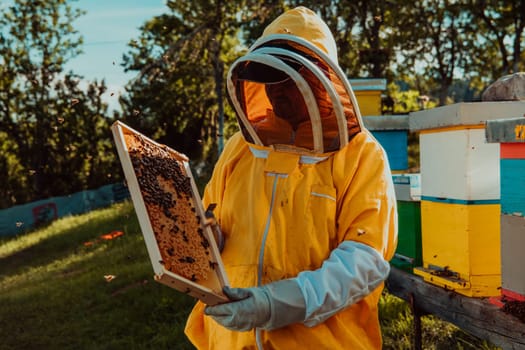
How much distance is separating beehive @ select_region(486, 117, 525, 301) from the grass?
1.51 m

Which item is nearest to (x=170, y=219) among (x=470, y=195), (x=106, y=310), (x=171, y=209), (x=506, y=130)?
(x=171, y=209)

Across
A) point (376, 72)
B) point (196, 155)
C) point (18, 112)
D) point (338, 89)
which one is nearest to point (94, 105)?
point (18, 112)

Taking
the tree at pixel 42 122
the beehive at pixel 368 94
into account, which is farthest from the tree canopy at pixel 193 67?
the beehive at pixel 368 94

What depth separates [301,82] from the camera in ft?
6.21

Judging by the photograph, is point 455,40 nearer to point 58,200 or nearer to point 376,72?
point 376,72

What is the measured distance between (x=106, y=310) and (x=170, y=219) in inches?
230

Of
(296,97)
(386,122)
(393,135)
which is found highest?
(296,97)

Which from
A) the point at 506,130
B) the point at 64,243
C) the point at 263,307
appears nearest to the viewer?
the point at 263,307

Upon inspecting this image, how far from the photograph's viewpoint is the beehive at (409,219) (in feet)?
12.5

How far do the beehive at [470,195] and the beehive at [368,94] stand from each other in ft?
7.32

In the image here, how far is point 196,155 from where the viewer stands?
29.5 m

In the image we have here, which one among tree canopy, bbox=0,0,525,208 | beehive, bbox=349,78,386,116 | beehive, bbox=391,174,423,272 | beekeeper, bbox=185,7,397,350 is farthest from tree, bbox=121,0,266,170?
beekeeper, bbox=185,7,397,350

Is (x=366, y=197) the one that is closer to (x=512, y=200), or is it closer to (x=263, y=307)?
(x=263, y=307)

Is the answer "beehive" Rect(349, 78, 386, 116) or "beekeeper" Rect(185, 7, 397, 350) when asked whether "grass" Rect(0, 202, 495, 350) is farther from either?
"beekeeper" Rect(185, 7, 397, 350)
